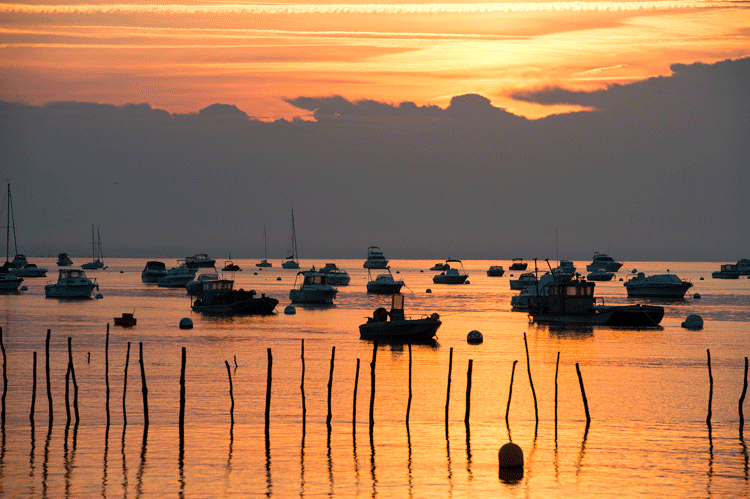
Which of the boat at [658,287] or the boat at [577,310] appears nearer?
the boat at [577,310]

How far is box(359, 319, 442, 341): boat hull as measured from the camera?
67.5 m

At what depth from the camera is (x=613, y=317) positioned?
87812 mm

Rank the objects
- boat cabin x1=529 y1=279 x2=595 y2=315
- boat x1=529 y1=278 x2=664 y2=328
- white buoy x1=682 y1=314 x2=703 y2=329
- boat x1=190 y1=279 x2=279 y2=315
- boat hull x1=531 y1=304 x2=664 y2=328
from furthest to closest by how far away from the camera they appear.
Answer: boat x1=190 y1=279 x2=279 y2=315
white buoy x1=682 y1=314 x2=703 y2=329
boat cabin x1=529 y1=279 x2=595 y2=315
boat x1=529 y1=278 x2=664 y2=328
boat hull x1=531 y1=304 x2=664 y2=328

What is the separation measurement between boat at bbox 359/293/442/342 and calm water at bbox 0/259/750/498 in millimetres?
1268

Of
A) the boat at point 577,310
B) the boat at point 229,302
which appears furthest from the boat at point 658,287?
the boat at point 229,302

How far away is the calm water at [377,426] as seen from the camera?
27078 mm

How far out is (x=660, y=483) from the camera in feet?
89.6

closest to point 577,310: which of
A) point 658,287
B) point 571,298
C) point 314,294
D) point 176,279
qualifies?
point 571,298

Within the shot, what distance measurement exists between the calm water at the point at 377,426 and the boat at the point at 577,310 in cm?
1194

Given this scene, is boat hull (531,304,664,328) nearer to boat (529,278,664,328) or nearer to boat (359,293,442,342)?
boat (529,278,664,328)

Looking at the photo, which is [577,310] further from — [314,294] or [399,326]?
[314,294]

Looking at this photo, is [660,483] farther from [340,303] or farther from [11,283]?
[11,283]

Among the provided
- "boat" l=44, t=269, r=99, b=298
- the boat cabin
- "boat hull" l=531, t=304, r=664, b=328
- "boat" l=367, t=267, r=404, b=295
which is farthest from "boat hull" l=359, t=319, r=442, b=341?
"boat" l=367, t=267, r=404, b=295

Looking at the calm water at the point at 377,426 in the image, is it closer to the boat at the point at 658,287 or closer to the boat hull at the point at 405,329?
the boat hull at the point at 405,329
